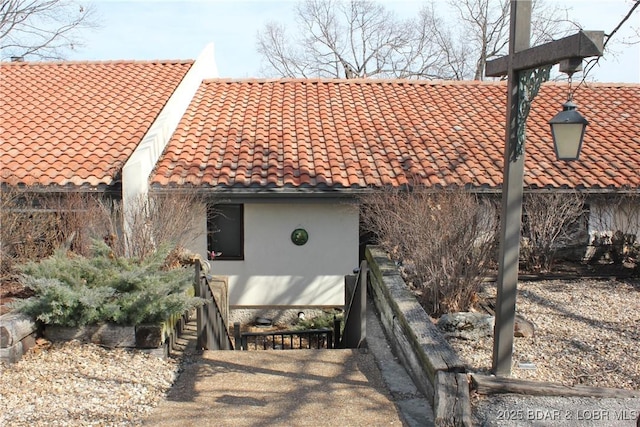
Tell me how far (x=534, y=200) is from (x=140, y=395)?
24.7 feet

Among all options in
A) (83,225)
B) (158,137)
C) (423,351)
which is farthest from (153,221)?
Answer: (423,351)

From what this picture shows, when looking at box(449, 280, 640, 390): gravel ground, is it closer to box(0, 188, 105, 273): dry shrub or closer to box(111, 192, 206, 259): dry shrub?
box(111, 192, 206, 259): dry shrub

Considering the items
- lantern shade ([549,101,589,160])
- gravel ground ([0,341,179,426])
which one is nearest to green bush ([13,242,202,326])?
gravel ground ([0,341,179,426])

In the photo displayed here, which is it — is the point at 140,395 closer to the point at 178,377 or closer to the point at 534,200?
the point at 178,377

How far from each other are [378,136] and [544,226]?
3.97 metres

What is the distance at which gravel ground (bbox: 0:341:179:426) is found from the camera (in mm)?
4406

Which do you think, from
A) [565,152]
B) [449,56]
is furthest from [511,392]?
[449,56]

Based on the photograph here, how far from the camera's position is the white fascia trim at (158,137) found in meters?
9.39

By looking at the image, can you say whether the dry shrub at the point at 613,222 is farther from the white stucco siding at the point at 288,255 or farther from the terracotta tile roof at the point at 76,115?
the terracotta tile roof at the point at 76,115

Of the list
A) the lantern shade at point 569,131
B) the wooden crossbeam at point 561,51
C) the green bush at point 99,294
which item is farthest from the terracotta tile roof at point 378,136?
the wooden crossbeam at point 561,51

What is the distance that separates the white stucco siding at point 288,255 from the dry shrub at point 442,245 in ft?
7.04

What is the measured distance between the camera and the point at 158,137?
10461 millimetres

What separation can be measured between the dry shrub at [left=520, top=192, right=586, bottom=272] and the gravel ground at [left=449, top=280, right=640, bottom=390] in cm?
124

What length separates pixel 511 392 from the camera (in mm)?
4340
